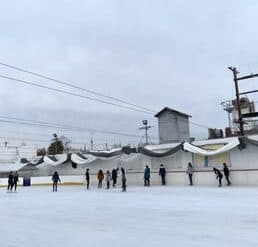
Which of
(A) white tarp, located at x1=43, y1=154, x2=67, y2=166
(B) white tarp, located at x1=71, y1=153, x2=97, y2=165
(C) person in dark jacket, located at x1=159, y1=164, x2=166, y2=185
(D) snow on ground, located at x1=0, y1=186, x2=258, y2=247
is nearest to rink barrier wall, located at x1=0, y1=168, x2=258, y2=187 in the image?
(C) person in dark jacket, located at x1=159, y1=164, x2=166, y2=185

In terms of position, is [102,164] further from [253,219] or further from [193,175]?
[253,219]

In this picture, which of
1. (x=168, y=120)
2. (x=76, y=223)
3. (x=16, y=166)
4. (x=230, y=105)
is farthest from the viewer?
(x=230, y=105)

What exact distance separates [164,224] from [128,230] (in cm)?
117

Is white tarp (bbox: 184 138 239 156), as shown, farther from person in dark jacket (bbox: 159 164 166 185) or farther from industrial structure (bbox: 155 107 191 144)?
industrial structure (bbox: 155 107 191 144)

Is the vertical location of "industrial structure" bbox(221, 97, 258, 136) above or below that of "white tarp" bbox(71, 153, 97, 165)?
above

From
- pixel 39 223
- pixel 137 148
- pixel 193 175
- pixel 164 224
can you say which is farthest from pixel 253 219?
pixel 137 148

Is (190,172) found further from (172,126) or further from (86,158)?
(86,158)

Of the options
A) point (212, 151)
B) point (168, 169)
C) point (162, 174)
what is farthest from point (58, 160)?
point (212, 151)

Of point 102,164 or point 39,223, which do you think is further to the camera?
point 102,164

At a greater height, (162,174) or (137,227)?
(162,174)

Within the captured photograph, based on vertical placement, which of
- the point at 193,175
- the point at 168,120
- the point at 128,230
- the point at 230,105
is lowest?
the point at 128,230

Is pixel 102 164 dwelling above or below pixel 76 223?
above

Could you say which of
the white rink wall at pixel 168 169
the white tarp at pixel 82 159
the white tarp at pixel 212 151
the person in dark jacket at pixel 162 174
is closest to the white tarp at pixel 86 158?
the white tarp at pixel 82 159

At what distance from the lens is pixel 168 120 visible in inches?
1448
